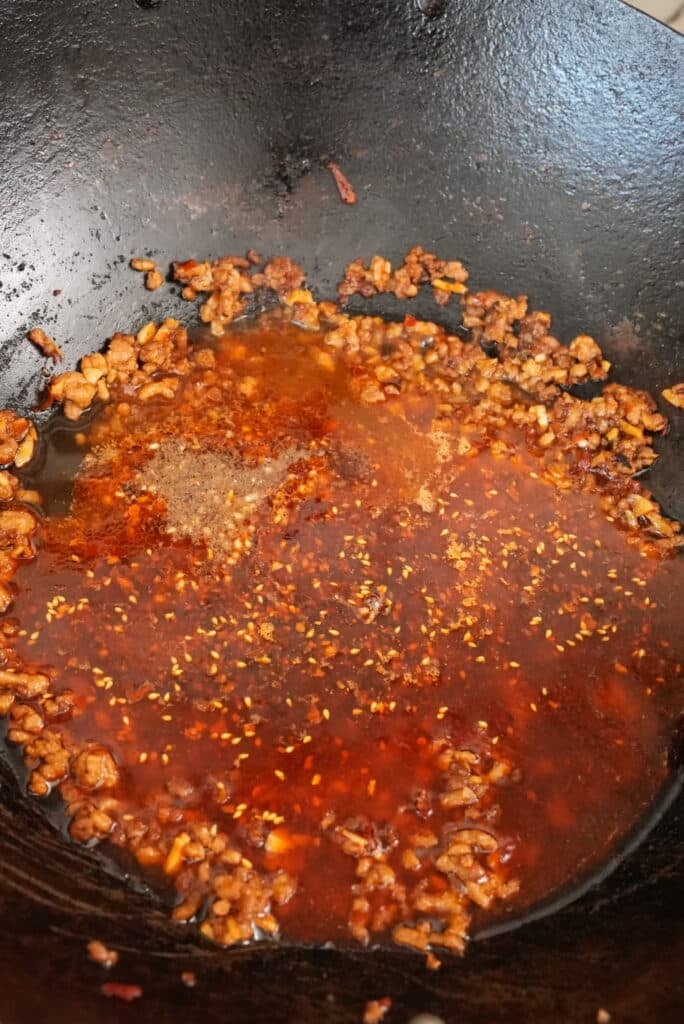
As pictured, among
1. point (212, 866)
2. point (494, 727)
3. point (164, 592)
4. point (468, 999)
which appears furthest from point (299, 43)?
point (468, 999)

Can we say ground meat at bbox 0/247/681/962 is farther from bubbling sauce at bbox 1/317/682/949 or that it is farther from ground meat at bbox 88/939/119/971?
ground meat at bbox 88/939/119/971

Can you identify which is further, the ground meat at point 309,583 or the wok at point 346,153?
the wok at point 346,153

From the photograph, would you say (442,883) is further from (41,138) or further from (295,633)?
(41,138)

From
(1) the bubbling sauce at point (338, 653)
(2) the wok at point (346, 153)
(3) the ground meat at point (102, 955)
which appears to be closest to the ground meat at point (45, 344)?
(2) the wok at point (346, 153)

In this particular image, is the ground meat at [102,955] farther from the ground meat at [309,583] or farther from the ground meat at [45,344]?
the ground meat at [45,344]

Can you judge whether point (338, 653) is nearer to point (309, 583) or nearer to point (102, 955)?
point (309, 583)

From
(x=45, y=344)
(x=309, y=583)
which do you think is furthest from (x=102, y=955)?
(x=45, y=344)
